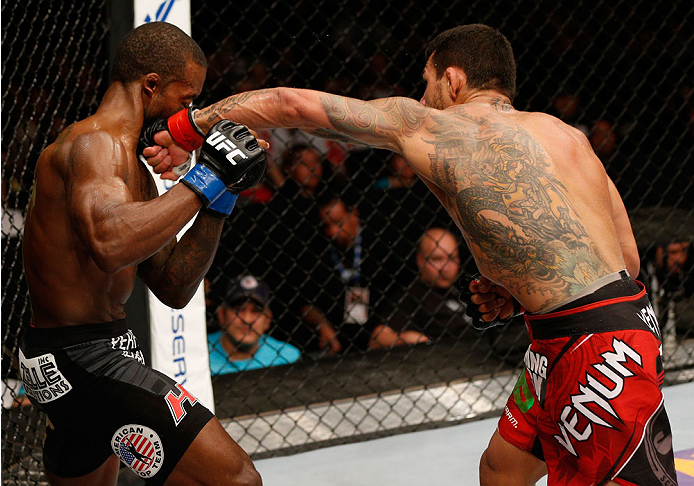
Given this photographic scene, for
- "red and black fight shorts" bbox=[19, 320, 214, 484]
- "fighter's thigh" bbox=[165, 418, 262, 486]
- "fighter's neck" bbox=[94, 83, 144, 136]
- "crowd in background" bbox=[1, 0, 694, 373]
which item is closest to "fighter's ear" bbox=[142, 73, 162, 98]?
"fighter's neck" bbox=[94, 83, 144, 136]

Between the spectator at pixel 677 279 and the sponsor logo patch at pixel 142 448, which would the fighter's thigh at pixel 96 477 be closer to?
the sponsor logo patch at pixel 142 448

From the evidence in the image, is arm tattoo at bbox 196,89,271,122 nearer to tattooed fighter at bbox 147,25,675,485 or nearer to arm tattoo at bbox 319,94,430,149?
tattooed fighter at bbox 147,25,675,485

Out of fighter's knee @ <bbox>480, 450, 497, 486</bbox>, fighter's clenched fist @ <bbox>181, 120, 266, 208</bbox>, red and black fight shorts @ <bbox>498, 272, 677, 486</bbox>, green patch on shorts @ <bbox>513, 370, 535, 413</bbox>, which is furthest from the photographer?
fighter's knee @ <bbox>480, 450, 497, 486</bbox>

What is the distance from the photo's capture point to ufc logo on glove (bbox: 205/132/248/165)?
4.85 ft

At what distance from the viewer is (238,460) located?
150cm

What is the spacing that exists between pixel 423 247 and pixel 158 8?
5.58ft

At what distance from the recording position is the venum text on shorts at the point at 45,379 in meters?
1.54

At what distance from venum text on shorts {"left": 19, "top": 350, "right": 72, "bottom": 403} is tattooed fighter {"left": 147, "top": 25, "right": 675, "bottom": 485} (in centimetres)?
65

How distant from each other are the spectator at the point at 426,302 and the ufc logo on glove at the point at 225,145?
6.37 ft

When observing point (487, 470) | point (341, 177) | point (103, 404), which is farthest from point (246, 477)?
point (341, 177)

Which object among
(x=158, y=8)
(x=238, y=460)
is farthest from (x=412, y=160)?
(x=158, y=8)

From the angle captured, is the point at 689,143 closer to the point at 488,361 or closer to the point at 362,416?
the point at 488,361

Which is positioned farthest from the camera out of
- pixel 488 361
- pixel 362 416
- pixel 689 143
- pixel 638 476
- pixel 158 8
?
pixel 689 143

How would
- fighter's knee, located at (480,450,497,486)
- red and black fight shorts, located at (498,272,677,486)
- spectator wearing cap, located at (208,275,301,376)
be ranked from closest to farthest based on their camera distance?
1. red and black fight shorts, located at (498,272,677,486)
2. fighter's knee, located at (480,450,497,486)
3. spectator wearing cap, located at (208,275,301,376)
